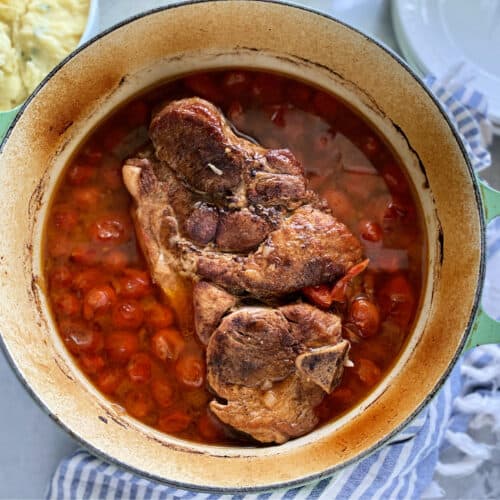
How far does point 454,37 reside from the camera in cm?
328

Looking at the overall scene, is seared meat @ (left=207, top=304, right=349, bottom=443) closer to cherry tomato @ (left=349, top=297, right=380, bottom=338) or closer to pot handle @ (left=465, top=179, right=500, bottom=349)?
cherry tomato @ (left=349, top=297, right=380, bottom=338)

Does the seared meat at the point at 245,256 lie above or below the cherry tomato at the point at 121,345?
above

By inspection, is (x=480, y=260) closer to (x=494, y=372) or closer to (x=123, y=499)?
(x=494, y=372)

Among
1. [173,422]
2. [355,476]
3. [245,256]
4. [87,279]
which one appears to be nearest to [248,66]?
[245,256]

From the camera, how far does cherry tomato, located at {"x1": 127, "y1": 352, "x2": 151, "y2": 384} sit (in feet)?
8.80

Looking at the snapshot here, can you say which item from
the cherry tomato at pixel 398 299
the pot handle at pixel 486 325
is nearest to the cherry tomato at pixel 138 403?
the cherry tomato at pixel 398 299

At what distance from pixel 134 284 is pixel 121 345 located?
9.5 inches

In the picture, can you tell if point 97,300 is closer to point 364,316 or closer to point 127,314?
point 127,314

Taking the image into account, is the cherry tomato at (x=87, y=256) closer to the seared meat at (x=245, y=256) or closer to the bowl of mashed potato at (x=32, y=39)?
the seared meat at (x=245, y=256)

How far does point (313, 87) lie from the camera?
9.13 ft

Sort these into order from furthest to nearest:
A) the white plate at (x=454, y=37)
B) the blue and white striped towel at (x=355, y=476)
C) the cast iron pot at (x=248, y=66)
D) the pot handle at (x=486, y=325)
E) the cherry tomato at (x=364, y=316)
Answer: the white plate at (x=454, y=37) → the blue and white striped towel at (x=355, y=476) → the cherry tomato at (x=364, y=316) → the cast iron pot at (x=248, y=66) → the pot handle at (x=486, y=325)

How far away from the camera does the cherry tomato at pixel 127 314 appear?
2686mm

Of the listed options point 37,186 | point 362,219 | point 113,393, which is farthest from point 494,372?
point 37,186

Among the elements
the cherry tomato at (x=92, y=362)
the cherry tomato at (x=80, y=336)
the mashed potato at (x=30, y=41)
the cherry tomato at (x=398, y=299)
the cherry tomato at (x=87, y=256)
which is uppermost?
the cherry tomato at (x=398, y=299)
